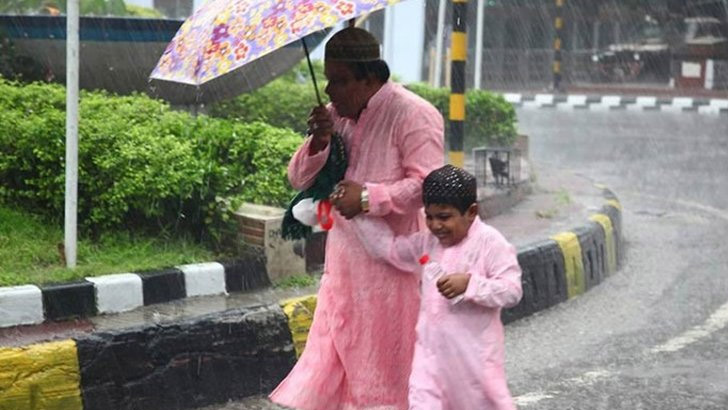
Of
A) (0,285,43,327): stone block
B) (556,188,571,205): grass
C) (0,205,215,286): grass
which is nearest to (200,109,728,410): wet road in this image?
(556,188,571,205): grass

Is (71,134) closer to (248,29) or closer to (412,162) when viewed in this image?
(248,29)

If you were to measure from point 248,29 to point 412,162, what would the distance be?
655 mm

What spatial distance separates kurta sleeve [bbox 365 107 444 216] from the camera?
13.3 feet

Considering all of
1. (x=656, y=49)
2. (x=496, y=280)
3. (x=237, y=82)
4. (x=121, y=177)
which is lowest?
(x=496, y=280)

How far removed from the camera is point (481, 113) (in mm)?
13008

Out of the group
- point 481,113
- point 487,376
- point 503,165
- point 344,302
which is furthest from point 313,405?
point 481,113

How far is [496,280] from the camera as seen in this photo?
3.88m

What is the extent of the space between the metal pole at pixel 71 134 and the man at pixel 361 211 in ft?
6.74

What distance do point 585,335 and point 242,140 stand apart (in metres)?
2.17

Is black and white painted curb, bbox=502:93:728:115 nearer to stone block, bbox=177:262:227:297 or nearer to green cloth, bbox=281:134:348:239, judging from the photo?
stone block, bbox=177:262:227:297

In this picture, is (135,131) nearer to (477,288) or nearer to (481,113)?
(477,288)

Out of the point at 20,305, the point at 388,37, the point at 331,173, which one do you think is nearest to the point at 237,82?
the point at 20,305

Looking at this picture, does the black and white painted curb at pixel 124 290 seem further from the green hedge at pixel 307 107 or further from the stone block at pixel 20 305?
the green hedge at pixel 307 107

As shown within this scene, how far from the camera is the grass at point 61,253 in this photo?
5.92m
